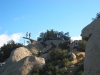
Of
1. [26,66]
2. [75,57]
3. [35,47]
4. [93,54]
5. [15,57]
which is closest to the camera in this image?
[93,54]

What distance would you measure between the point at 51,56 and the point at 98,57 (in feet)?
40.7

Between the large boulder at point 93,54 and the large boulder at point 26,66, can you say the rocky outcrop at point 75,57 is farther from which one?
the large boulder at point 93,54

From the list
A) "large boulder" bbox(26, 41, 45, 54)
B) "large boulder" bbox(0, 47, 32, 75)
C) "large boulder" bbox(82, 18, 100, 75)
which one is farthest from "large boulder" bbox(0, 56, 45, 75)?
"large boulder" bbox(26, 41, 45, 54)

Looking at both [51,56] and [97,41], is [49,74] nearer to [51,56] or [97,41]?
[51,56]

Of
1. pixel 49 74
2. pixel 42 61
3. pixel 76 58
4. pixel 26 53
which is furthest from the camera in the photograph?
pixel 26 53

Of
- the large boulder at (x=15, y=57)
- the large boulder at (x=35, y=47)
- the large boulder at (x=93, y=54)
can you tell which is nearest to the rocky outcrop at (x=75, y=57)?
the large boulder at (x=15, y=57)

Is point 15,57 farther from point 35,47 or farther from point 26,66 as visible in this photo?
point 35,47

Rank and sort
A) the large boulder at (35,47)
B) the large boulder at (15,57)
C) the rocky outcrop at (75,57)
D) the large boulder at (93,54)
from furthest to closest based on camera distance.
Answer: the large boulder at (35,47), the large boulder at (15,57), the rocky outcrop at (75,57), the large boulder at (93,54)

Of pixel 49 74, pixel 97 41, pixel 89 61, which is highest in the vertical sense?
pixel 97 41

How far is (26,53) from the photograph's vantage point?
24875 mm

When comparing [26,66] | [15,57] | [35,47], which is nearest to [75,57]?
[26,66]

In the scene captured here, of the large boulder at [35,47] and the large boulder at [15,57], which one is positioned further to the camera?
the large boulder at [35,47]

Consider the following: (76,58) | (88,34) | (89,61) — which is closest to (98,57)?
(89,61)

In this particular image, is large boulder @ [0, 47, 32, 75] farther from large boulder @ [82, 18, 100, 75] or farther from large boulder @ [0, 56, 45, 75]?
large boulder @ [82, 18, 100, 75]
